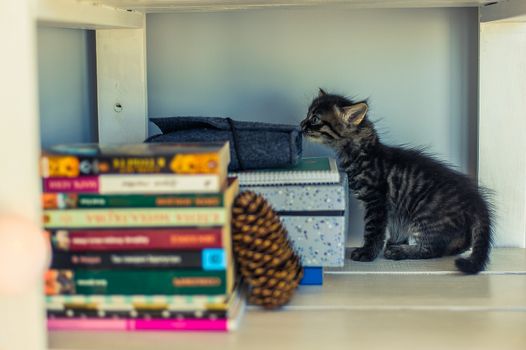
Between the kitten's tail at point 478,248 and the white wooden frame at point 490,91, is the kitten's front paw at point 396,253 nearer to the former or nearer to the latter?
the kitten's tail at point 478,248

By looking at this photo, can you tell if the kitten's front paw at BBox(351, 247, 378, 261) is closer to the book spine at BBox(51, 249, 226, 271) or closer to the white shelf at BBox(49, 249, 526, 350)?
the white shelf at BBox(49, 249, 526, 350)

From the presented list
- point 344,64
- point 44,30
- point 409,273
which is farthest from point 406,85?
point 44,30

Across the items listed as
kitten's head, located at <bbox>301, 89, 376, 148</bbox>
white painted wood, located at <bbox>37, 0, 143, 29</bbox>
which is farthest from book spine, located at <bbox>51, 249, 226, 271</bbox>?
kitten's head, located at <bbox>301, 89, 376, 148</bbox>

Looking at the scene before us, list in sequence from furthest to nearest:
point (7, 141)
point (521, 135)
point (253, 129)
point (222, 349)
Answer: point (521, 135)
point (253, 129)
point (222, 349)
point (7, 141)

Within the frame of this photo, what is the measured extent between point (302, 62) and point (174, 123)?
12.0 inches

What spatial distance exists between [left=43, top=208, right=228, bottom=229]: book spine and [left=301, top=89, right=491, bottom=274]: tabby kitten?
443 millimetres

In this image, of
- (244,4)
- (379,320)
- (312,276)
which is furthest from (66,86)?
(379,320)

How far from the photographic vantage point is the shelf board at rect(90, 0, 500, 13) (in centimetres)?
117

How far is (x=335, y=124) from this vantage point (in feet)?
4.51

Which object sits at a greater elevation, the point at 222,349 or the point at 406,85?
the point at 406,85

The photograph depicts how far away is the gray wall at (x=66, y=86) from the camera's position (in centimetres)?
124

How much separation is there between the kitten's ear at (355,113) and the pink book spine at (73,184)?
547 mm

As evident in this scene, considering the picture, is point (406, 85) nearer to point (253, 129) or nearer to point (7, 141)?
point (253, 129)

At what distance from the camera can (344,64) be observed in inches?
56.2
